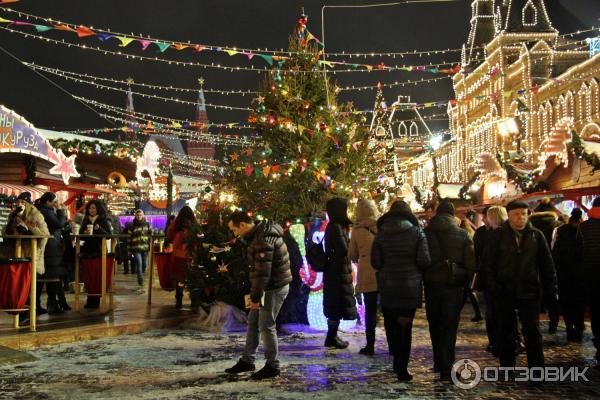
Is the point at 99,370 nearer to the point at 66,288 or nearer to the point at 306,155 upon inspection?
the point at 306,155

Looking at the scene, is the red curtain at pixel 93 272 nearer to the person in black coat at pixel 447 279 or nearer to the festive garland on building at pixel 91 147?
the person in black coat at pixel 447 279

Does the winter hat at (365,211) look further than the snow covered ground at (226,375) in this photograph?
Yes

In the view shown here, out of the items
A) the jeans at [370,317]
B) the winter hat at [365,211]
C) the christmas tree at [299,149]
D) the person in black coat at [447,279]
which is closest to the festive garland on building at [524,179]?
the christmas tree at [299,149]

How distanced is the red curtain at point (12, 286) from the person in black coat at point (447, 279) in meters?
5.30

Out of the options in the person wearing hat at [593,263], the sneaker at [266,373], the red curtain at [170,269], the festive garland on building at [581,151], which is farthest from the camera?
the festive garland on building at [581,151]

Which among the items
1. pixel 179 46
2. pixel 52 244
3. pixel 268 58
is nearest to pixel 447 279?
pixel 52 244

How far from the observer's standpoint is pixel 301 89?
1191cm

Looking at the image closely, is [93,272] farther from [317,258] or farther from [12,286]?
[317,258]

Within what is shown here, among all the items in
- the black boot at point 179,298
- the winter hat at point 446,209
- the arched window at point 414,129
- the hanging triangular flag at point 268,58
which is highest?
the arched window at point 414,129

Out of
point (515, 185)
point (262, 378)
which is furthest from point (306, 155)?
point (515, 185)

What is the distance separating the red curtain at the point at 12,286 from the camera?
8609 millimetres

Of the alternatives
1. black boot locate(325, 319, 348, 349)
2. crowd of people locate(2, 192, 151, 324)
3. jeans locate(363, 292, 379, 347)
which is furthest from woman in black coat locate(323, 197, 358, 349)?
crowd of people locate(2, 192, 151, 324)

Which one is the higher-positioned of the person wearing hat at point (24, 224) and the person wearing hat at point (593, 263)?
the person wearing hat at point (24, 224)

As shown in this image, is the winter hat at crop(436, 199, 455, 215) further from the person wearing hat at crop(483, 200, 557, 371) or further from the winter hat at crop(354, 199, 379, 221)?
the winter hat at crop(354, 199, 379, 221)
